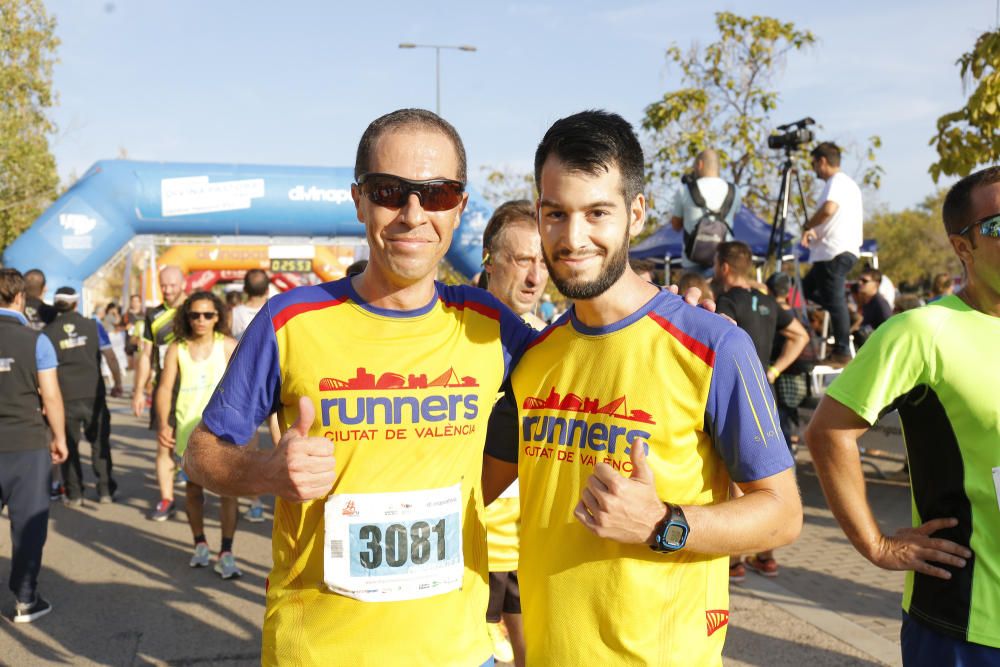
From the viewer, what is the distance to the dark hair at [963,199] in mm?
2352

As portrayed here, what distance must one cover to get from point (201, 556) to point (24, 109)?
22.7 meters

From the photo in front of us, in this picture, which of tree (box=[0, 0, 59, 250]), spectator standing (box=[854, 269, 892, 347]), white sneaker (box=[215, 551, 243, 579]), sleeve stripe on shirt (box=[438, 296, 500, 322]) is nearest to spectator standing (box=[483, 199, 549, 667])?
sleeve stripe on shirt (box=[438, 296, 500, 322])

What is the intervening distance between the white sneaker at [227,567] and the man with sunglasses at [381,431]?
14.1 ft

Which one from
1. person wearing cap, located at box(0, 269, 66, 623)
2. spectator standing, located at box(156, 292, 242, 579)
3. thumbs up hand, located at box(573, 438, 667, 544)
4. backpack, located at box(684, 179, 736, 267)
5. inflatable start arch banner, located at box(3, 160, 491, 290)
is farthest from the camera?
inflatable start arch banner, located at box(3, 160, 491, 290)

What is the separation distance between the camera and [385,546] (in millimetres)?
2074

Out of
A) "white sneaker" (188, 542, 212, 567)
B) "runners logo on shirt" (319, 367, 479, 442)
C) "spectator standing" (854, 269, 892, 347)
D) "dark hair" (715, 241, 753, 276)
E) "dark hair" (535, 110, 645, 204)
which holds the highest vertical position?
"dark hair" (535, 110, 645, 204)

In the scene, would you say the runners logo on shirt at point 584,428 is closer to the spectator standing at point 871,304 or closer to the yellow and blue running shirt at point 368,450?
the yellow and blue running shirt at point 368,450

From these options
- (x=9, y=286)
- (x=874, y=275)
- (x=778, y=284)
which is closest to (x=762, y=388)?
(x=9, y=286)

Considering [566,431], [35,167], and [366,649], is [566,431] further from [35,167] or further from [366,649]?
[35,167]

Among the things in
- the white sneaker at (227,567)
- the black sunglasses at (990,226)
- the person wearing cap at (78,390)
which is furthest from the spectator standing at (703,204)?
the person wearing cap at (78,390)

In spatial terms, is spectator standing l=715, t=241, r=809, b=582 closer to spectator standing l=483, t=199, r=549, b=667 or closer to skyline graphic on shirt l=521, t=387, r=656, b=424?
spectator standing l=483, t=199, r=549, b=667

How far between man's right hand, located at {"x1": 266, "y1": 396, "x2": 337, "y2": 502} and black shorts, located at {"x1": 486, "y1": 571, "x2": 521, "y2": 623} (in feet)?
5.80

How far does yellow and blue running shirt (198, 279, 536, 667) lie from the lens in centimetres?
206

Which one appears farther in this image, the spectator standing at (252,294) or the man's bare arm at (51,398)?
the spectator standing at (252,294)
